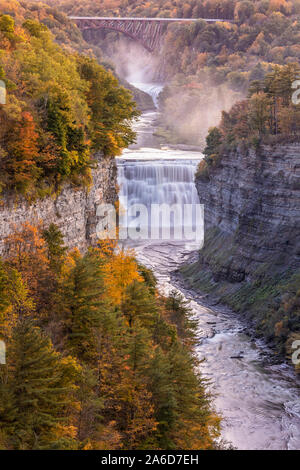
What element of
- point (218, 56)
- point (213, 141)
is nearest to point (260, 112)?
point (213, 141)

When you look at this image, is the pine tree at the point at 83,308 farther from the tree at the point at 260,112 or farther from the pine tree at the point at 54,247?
the tree at the point at 260,112

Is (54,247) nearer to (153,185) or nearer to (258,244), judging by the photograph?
→ (258,244)

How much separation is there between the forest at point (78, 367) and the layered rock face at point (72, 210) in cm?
76

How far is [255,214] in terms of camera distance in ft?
212

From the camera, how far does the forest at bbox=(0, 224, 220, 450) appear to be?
945 inches

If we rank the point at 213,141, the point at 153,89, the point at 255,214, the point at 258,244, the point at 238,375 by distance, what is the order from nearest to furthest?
the point at 238,375
the point at 258,244
the point at 255,214
the point at 213,141
the point at 153,89

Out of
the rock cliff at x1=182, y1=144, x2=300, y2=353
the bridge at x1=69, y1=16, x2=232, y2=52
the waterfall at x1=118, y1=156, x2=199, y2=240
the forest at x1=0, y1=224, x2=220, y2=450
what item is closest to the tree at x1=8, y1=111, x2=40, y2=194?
the forest at x1=0, y1=224, x2=220, y2=450

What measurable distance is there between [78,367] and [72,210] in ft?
43.3

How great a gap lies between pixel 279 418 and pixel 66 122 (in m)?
21.6

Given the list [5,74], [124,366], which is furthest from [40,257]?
[5,74]

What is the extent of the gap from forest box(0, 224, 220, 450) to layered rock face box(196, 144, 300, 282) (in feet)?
90.0

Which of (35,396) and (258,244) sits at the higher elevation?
(35,396)

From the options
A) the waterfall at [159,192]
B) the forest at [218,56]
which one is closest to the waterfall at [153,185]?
the waterfall at [159,192]

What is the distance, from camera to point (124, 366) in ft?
97.0
